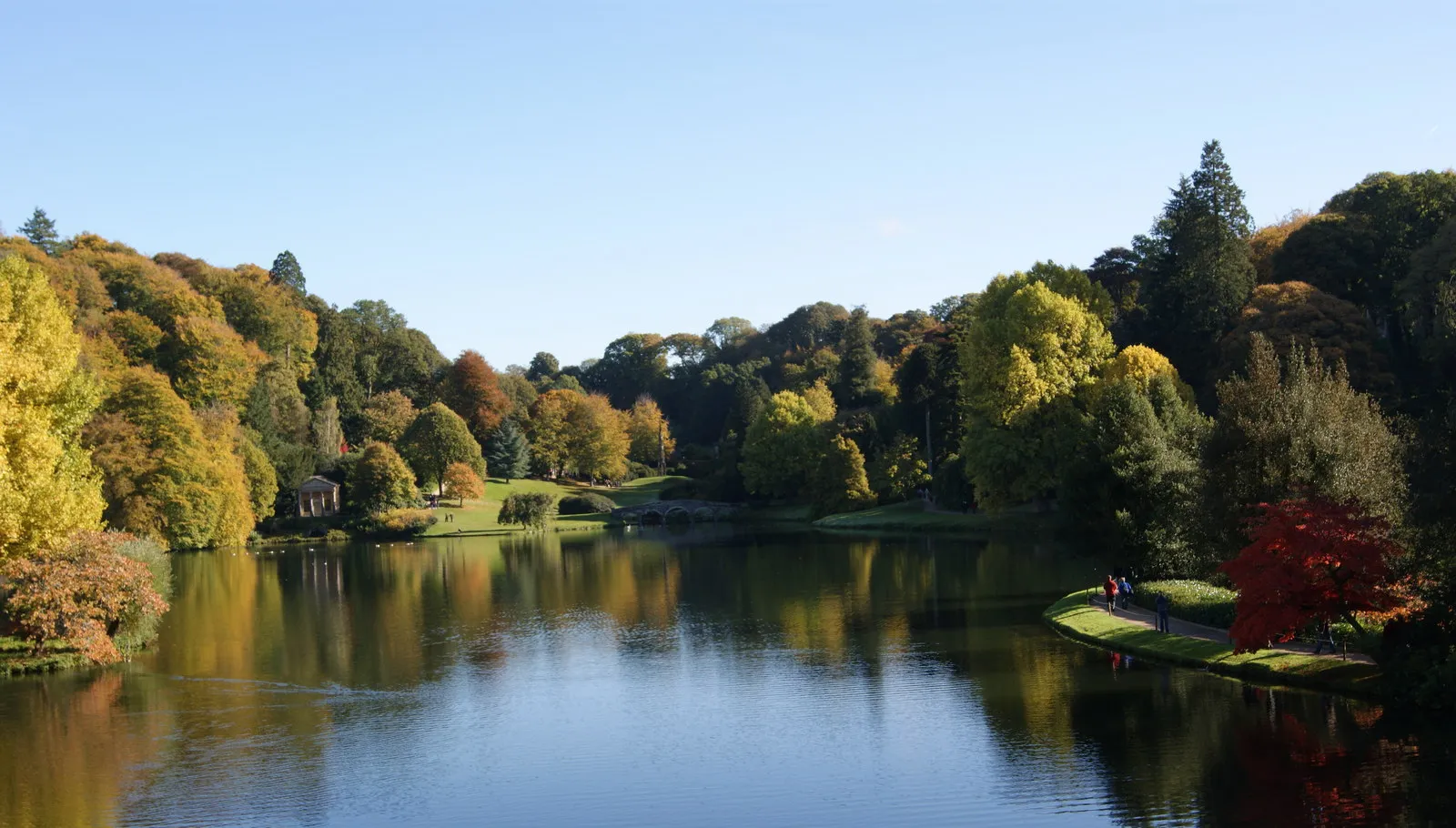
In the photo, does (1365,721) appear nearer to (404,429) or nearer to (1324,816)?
(1324,816)

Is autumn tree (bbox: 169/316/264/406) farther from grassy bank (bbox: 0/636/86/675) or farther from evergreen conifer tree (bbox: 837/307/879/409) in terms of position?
grassy bank (bbox: 0/636/86/675)

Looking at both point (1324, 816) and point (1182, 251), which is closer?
point (1324, 816)

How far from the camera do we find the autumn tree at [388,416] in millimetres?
100562

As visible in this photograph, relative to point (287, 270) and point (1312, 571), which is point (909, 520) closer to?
point (1312, 571)

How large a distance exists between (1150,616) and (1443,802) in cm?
1690

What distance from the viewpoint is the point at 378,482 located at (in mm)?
86250

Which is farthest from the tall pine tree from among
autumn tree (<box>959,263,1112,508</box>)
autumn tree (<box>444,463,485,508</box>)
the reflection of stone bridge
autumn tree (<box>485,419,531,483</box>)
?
autumn tree (<box>485,419,531,483</box>)

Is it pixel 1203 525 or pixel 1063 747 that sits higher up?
pixel 1203 525

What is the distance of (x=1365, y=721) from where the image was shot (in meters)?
21.4

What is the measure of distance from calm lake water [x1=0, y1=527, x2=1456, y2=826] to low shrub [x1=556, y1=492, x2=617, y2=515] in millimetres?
54505

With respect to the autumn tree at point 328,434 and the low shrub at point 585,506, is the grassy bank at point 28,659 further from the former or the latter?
the low shrub at point 585,506

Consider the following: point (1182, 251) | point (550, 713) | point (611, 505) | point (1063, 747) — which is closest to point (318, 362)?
point (611, 505)

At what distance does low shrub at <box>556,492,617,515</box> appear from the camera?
98062mm

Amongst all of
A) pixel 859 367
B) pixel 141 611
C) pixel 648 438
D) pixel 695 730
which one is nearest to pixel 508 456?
pixel 648 438
